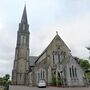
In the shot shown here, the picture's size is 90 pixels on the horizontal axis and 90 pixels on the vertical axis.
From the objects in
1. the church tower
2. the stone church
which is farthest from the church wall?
the church tower

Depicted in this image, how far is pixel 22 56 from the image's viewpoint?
4788 cm

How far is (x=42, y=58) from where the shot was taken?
3838 centimetres

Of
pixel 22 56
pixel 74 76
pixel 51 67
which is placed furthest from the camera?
pixel 22 56

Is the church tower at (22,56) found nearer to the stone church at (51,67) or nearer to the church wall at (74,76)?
the stone church at (51,67)

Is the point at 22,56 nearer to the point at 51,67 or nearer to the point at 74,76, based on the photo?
the point at 51,67

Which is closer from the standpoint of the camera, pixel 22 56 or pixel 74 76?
pixel 74 76

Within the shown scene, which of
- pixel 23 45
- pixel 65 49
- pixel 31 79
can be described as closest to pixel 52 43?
pixel 65 49

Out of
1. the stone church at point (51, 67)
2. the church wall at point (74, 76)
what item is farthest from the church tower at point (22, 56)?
the church wall at point (74, 76)

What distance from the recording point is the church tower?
44.9m

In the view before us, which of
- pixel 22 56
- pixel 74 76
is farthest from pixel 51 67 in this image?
pixel 22 56

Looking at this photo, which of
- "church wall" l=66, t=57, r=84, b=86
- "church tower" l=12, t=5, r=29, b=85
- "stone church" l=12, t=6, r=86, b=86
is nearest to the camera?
"church wall" l=66, t=57, r=84, b=86

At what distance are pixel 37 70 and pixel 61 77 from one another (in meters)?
5.94

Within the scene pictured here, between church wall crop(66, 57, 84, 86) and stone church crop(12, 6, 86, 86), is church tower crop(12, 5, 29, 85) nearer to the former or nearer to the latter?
stone church crop(12, 6, 86, 86)

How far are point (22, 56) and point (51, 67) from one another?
14205mm
